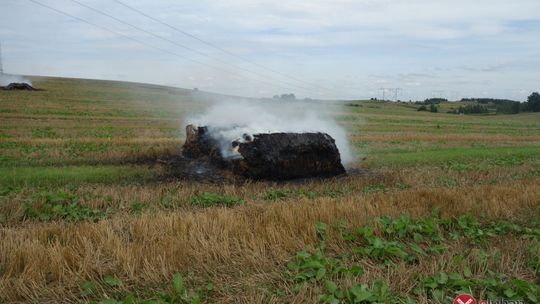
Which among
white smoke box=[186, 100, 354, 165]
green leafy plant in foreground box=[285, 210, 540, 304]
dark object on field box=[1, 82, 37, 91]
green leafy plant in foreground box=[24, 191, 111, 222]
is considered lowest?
green leafy plant in foreground box=[24, 191, 111, 222]

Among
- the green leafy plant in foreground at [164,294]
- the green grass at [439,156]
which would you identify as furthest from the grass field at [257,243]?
the green grass at [439,156]

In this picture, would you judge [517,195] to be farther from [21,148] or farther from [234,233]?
[21,148]

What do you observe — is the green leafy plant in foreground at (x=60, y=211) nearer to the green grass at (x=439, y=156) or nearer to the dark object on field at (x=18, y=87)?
the green grass at (x=439, y=156)

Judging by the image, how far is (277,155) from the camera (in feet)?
37.5

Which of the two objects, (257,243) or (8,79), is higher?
(8,79)

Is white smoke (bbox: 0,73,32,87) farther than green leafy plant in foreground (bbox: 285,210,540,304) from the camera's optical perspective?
Yes

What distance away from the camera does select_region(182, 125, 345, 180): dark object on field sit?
37.0 feet

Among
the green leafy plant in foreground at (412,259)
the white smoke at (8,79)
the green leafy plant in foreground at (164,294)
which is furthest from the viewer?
the white smoke at (8,79)

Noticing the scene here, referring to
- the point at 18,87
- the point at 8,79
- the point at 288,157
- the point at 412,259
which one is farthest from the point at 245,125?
the point at 8,79

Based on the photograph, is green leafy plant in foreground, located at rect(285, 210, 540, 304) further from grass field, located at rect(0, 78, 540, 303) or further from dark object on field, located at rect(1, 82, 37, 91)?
dark object on field, located at rect(1, 82, 37, 91)

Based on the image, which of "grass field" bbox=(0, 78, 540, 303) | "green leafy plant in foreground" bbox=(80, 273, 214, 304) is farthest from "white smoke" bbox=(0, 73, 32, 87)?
"green leafy plant in foreground" bbox=(80, 273, 214, 304)

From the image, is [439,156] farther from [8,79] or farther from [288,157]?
[8,79]

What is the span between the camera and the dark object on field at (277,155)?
11.3 metres

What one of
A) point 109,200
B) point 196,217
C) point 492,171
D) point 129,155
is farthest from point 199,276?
point 492,171
